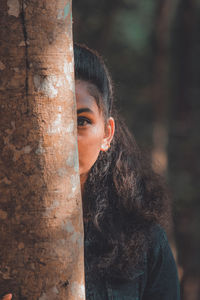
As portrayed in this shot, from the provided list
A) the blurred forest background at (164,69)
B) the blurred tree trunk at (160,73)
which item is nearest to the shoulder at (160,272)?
the blurred forest background at (164,69)

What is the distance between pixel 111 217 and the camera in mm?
1942

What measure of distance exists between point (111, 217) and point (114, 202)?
96mm

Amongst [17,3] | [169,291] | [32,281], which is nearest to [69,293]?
[32,281]

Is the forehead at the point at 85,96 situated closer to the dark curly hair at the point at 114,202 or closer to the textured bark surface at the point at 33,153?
the dark curly hair at the point at 114,202

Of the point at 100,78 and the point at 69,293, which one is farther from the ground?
the point at 100,78

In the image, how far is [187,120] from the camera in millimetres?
6363

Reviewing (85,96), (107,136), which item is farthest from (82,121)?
(107,136)

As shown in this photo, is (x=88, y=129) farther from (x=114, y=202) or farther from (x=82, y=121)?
(x=114, y=202)

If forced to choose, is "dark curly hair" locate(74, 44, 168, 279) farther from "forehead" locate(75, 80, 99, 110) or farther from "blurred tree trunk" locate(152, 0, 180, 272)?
"blurred tree trunk" locate(152, 0, 180, 272)

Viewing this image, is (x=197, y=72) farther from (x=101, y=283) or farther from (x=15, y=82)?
(x=15, y=82)

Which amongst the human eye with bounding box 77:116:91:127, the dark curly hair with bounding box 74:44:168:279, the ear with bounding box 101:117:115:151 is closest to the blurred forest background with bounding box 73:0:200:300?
the dark curly hair with bounding box 74:44:168:279

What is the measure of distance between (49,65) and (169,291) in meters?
1.34

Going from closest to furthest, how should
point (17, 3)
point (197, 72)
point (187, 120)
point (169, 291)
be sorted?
point (17, 3) → point (169, 291) → point (187, 120) → point (197, 72)

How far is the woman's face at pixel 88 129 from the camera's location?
1.60 metres
